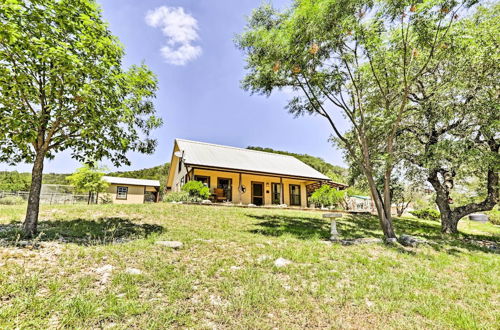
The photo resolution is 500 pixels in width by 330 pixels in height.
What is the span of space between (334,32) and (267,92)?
319cm

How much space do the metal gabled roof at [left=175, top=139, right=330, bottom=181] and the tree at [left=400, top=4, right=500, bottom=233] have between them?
30.6 ft

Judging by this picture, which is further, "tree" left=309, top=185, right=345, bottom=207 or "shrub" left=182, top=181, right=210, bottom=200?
"tree" left=309, top=185, right=345, bottom=207

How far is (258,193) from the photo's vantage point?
62.6 feet

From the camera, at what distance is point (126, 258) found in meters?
4.16

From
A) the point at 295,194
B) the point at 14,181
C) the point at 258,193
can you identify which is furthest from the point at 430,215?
the point at 14,181

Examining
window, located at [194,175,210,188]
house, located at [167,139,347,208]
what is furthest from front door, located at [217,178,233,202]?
window, located at [194,175,210,188]

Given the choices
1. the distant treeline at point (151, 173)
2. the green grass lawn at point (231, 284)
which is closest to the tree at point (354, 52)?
the green grass lawn at point (231, 284)

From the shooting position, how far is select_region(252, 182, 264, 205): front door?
1886 cm

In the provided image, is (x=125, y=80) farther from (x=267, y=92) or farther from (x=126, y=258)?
(x=267, y=92)

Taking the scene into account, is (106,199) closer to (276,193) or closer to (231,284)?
(276,193)

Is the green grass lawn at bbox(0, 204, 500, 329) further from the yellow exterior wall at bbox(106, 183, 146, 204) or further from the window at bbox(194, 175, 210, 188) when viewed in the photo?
the yellow exterior wall at bbox(106, 183, 146, 204)

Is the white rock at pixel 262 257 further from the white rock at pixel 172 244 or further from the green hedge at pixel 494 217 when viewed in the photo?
the green hedge at pixel 494 217

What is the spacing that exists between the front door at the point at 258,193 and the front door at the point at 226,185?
2.08 metres

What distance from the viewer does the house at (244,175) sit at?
1662 cm
